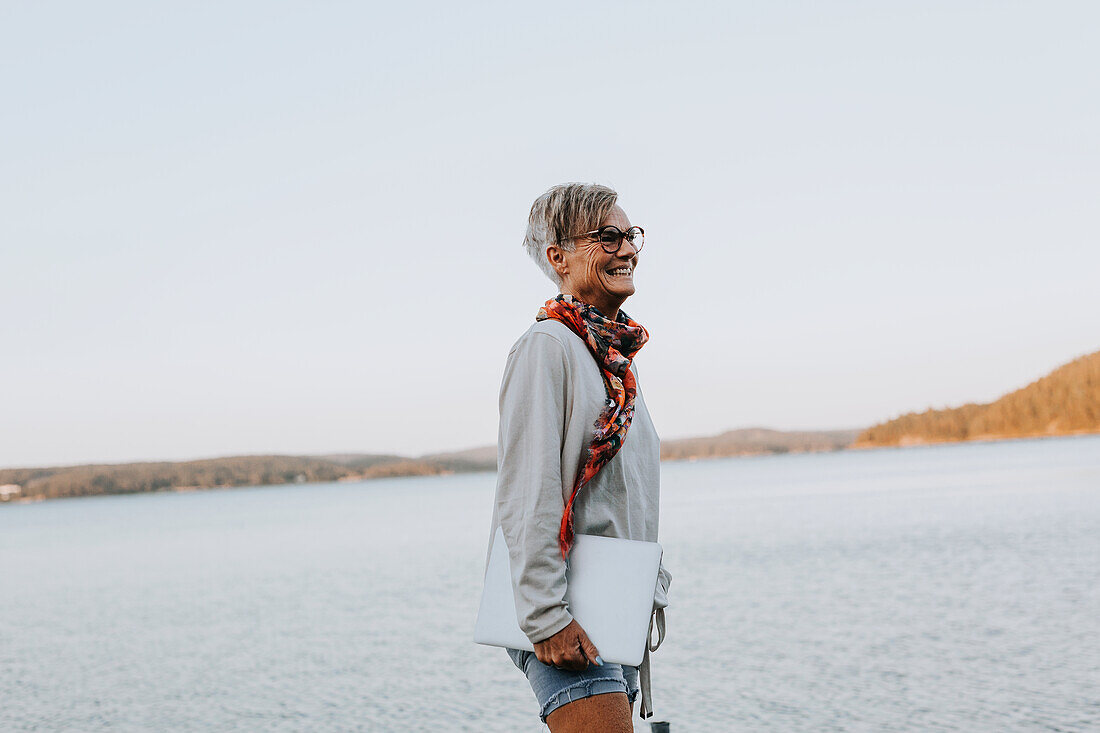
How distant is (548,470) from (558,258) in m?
0.54

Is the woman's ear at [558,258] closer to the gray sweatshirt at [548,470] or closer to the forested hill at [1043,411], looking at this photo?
the gray sweatshirt at [548,470]

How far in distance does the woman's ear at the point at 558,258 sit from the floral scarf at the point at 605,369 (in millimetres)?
101

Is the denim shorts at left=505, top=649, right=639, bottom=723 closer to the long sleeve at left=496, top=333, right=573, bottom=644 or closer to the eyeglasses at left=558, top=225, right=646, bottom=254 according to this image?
the long sleeve at left=496, top=333, right=573, bottom=644

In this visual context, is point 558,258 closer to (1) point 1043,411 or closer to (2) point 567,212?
(2) point 567,212

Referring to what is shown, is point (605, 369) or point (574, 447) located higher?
point (605, 369)

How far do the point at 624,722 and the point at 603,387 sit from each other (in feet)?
2.25

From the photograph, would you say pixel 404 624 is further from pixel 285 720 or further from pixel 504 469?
pixel 504 469

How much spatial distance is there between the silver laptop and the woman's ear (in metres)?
0.62

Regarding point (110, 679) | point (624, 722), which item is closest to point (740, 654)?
point (110, 679)

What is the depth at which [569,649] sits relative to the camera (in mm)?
1892

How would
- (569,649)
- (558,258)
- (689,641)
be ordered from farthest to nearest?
(689,641) → (558,258) → (569,649)

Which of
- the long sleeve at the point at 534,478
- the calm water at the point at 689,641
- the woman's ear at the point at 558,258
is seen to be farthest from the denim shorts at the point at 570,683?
the calm water at the point at 689,641

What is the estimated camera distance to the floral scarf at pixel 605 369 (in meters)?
2.00

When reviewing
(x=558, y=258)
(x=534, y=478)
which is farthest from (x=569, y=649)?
(x=558, y=258)
